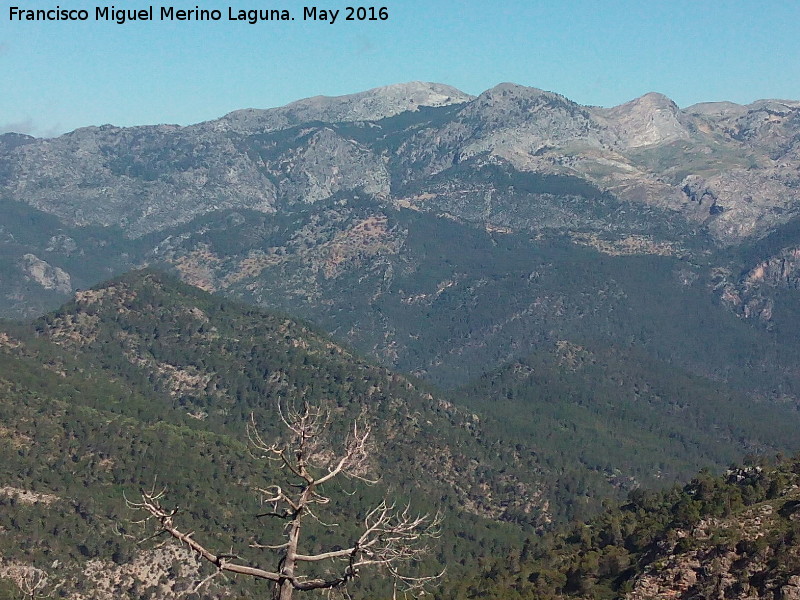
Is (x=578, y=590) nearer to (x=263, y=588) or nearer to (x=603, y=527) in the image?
(x=603, y=527)

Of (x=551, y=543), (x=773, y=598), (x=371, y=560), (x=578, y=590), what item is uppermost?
(x=371, y=560)

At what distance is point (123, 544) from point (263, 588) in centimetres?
2412

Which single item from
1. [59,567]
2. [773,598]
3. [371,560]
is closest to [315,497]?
[371,560]

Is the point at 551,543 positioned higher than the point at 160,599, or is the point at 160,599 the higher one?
the point at 551,543

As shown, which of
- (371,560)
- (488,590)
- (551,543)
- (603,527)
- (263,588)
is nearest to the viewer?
(371,560)

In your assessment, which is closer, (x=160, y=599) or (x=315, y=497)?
(x=315, y=497)

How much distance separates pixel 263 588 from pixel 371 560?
169804 millimetres

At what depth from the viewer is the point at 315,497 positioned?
27453 mm

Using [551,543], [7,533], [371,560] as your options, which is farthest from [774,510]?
[7,533]

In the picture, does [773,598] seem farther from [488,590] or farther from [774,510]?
[488,590]

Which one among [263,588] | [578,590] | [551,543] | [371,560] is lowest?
[263,588]

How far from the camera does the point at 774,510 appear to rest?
11119cm

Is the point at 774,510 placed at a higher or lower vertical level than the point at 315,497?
lower

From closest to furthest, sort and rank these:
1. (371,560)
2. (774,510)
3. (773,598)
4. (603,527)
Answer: (371,560) → (773,598) → (774,510) → (603,527)
